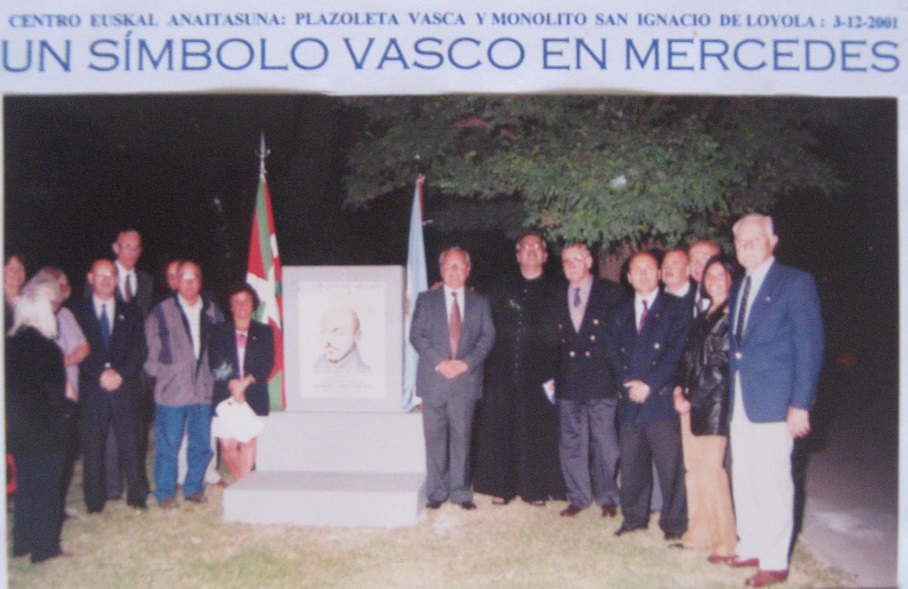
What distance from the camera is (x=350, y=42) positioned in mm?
4176

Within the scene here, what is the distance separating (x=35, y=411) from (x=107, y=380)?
122cm

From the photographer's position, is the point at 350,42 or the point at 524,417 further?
the point at 524,417

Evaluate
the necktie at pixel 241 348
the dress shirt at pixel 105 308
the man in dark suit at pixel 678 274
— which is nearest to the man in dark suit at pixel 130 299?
the dress shirt at pixel 105 308

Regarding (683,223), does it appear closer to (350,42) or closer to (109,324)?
(350,42)

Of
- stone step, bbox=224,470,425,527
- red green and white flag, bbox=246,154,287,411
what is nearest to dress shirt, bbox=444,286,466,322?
stone step, bbox=224,470,425,527

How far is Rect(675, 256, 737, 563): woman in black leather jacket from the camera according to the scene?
481cm

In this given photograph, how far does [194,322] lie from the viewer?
627cm

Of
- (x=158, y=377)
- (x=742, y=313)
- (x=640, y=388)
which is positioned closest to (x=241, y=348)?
(x=158, y=377)

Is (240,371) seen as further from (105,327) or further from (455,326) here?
(455,326)

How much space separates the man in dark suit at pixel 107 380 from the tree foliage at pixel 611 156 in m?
2.88

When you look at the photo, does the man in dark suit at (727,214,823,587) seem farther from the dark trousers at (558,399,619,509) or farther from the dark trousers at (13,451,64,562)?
the dark trousers at (13,451,64,562)

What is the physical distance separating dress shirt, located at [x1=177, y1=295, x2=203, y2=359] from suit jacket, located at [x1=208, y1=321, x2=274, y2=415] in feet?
0.33

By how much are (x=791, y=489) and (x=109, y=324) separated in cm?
467

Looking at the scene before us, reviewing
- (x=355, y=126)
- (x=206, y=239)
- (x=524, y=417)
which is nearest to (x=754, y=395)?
(x=524, y=417)
